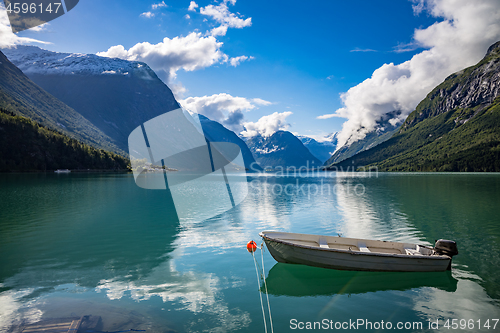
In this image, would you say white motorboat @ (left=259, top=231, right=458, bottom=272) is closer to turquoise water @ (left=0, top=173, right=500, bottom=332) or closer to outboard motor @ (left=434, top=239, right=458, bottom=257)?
outboard motor @ (left=434, top=239, right=458, bottom=257)

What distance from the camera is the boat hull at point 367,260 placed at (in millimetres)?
16594

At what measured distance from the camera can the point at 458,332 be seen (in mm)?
11562

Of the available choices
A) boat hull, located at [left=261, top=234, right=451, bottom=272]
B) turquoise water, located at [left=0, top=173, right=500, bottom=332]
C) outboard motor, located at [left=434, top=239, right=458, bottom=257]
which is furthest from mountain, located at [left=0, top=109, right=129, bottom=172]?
outboard motor, located at [left=434, top=239, right=458, bottom=257]

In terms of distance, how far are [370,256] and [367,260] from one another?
0.36 meters

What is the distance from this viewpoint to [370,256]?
1662cm

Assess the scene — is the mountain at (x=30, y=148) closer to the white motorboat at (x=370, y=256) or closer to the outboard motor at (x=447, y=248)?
the white motorboat at (x=370, y=256)

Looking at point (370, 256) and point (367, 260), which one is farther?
point (367, 260)

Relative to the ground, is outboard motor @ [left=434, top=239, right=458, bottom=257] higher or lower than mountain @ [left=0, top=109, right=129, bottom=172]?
lower

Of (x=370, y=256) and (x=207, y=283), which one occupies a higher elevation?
(x=370, y=256)

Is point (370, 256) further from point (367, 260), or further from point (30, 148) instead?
point (30, 148)

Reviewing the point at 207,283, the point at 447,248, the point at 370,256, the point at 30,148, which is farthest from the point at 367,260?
the point at 30,148

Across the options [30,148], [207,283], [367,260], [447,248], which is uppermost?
[30,148]

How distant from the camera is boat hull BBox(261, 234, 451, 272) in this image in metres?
16.6

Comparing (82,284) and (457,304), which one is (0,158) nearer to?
(82,284)
